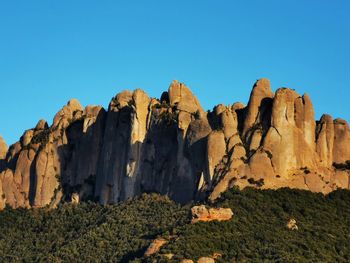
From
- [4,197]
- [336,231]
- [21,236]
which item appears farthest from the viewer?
[4,197]

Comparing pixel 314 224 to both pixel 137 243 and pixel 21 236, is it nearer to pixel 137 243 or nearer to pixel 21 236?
pixel 137 243

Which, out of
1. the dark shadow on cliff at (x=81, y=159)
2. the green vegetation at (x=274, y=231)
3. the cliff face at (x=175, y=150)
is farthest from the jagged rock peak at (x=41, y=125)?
the green vegetation at (x=274, y=231)

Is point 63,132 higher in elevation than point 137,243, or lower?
higher

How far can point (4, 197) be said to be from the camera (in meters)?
187

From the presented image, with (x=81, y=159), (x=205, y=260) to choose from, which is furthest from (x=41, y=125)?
(x=205, y=260)

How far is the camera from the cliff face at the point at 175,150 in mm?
162625

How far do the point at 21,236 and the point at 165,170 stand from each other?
19.3 m

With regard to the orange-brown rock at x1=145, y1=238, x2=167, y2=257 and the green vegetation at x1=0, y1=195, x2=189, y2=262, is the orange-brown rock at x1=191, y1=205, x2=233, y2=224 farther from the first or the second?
the orange-brown rock at x1=145, y1=238, x2=167, y2=257

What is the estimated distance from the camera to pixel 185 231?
147m

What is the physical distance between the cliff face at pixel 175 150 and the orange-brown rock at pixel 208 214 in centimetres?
717

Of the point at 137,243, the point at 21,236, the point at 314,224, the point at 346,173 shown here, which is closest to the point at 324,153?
the point at 346,173

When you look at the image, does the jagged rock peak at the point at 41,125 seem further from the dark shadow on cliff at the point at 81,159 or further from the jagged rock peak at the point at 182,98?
the jagged rock peak at the point at 182,98

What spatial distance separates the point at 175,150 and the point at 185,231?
25649 millimetres

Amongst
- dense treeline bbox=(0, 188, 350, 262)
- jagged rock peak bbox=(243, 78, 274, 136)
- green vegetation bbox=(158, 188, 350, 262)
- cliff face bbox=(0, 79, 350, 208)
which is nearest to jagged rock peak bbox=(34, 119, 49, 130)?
cliff face bbox=(0, 79, 350, 208)
